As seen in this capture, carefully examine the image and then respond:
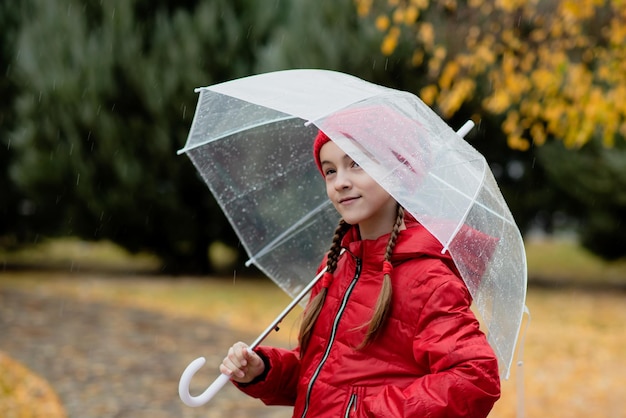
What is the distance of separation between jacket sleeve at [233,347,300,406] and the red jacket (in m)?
0.15

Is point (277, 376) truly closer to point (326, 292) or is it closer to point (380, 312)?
point (326, 292)

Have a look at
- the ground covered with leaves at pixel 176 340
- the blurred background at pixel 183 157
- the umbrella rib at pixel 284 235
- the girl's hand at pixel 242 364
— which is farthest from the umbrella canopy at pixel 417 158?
the blurred background at pixel 183 157

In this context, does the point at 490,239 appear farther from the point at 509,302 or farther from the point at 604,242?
the point at 604,242

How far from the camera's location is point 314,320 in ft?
7.67

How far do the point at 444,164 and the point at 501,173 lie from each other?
1248 cm

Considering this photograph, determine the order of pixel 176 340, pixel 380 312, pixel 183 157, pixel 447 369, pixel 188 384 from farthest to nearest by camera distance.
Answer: pixel 183 157 < pixel 176 340 < pixel 188 384 < pixel 380 312 < pixel 447 369

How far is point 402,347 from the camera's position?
211 centimetres

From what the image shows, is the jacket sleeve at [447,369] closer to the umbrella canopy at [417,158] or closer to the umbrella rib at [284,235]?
the umbrella canopy at [417,158]

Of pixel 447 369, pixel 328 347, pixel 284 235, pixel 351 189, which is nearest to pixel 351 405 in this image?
pixel 328 347

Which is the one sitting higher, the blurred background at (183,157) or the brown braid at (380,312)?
the brown braid at (380,312)

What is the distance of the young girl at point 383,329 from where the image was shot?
1.98 metres

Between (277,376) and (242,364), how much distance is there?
0.49 ft

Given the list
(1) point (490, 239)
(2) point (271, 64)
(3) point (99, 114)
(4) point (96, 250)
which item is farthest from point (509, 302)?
(4) point (96, 250)

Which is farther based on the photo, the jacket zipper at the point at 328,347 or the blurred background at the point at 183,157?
the blurred background at the point at 183,157
